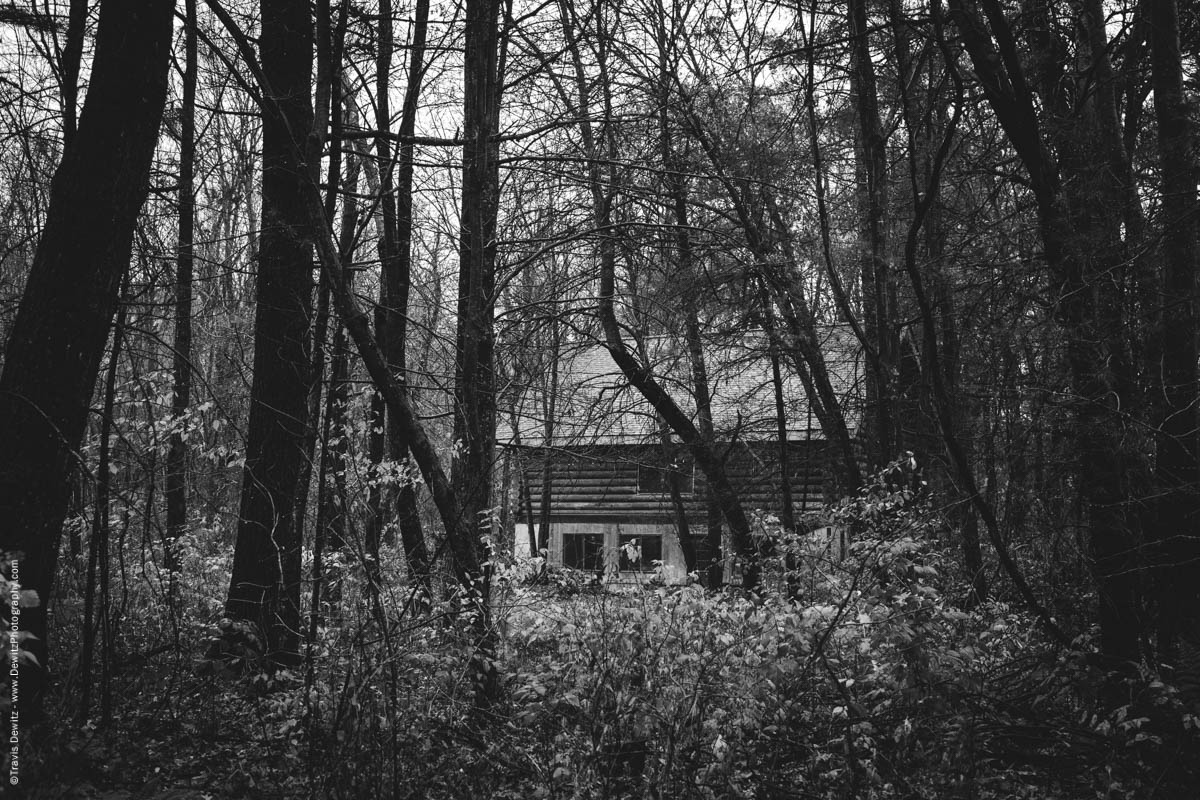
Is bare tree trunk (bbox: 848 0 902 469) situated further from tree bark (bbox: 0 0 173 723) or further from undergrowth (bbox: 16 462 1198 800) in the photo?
tree bark (bbox: 0 0 173 723)

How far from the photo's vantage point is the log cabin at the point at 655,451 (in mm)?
11750

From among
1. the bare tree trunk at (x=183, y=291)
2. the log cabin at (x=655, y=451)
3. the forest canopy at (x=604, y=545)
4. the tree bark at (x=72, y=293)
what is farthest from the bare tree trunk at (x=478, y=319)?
the tree bark at (x=72, y=293)

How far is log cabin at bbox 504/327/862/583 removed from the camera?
1175 cm

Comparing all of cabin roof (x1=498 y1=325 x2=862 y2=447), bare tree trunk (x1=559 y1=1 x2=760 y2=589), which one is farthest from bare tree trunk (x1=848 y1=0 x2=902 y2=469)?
bare tree trunk (x1=559 y1=1 x2=760 y2=589)

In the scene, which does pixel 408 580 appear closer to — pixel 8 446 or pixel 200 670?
pixel 200 670

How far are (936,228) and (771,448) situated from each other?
5.11m

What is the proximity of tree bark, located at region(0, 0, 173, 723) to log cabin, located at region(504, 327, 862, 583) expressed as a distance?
322 cm

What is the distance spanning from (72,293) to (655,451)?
12.2 metres

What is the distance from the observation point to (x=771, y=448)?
13.9 metres

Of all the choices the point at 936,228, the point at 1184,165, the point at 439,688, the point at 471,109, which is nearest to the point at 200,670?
the point at 439,688

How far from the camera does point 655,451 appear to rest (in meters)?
16.5

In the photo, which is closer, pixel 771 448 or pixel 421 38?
pixel 421 38

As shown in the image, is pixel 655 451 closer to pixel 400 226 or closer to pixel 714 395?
pixel 714 395

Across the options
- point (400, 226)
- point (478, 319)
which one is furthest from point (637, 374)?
point (478, 319)
